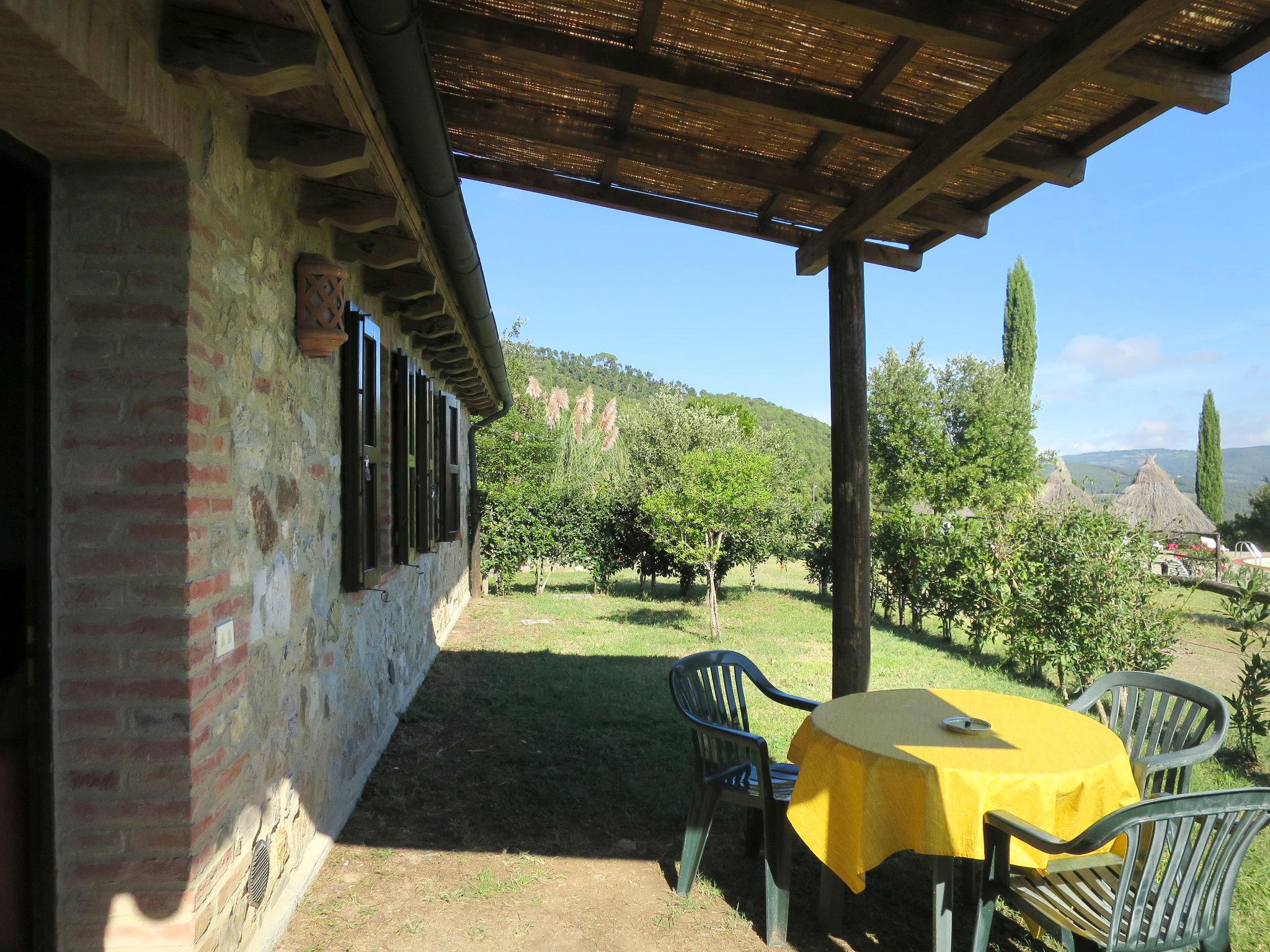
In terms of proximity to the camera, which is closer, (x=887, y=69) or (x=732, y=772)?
(x=887, y=69)

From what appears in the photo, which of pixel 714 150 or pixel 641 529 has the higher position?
pixel 714 150

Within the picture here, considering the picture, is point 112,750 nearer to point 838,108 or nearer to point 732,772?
point 732,772

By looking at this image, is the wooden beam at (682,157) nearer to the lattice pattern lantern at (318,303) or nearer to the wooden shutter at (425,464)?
the lattice pattern lantern at (318,303)

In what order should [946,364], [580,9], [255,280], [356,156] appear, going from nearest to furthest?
[356,156]
[255,280]
[580,9]
[946,364]

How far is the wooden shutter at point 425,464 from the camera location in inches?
231

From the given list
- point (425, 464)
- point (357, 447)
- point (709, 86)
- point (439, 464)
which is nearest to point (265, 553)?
point (357, 447)

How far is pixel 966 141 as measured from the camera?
9.84ft

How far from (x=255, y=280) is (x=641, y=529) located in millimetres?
10787

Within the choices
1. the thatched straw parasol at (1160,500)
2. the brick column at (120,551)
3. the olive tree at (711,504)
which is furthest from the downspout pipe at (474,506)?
the thatched straw parasol at (1160,500)

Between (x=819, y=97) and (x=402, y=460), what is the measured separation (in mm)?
3326

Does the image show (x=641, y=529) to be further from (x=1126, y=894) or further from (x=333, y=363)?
(x=1126, y=894)

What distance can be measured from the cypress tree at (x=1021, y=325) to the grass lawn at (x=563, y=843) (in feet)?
79.9

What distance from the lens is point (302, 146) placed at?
2.36 m

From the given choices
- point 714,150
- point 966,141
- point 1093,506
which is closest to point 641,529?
point 1093,506
